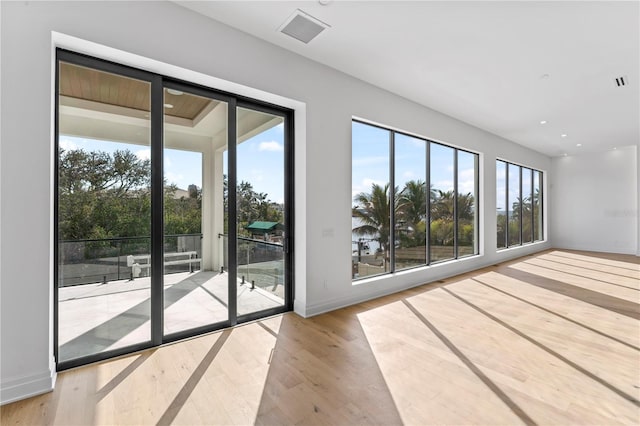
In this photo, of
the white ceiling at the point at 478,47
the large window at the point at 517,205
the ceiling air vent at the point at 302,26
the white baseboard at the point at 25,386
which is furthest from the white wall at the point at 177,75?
the large window at the point at 517,205

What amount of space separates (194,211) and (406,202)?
3682 mm

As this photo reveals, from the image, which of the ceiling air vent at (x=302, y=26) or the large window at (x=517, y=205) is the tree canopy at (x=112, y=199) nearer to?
the ceiling air vent at (x=302, y=26)

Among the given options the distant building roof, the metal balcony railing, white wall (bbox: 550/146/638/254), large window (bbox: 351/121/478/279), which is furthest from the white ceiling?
white wall (bbox: 550/146/638/254)

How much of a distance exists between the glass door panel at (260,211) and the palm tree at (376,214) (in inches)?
54.7

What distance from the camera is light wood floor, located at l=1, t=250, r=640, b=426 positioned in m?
2.01

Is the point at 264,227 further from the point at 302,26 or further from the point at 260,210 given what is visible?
the point at 302,26

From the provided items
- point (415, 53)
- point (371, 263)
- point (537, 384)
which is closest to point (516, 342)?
point (537, 384)

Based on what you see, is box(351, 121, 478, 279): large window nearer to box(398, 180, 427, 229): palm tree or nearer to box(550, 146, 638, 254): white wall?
box(398, 180, 427, 229): palm tree

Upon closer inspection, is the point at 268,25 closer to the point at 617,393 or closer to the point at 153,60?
the point at 153,60

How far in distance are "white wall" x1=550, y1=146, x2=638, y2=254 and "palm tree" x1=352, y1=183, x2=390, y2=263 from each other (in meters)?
8.75

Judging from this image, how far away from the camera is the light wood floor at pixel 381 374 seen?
2014 millimetres

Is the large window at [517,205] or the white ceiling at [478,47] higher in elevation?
the white ceiling at [478,47]

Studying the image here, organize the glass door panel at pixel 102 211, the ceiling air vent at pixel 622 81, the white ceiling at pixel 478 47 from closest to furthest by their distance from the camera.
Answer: the glass door panel at pixel 102 211, the white ceiling at pixel 478 47, the ceiling air vent at pixel 622 81

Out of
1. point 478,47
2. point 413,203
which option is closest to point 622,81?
point 478,47
